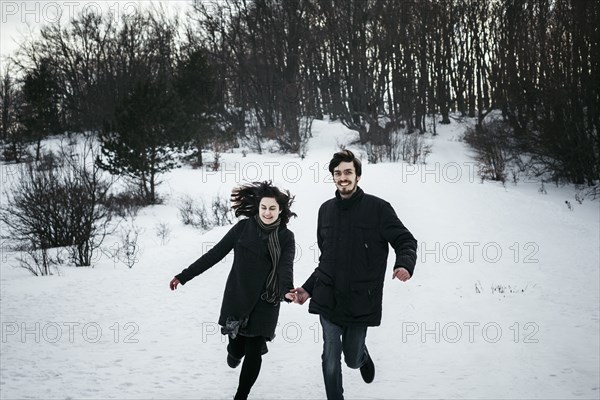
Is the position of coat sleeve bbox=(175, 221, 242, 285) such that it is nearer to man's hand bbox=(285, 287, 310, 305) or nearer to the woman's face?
the woman's face

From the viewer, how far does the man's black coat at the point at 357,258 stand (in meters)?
3.17

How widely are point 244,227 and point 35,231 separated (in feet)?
29.3

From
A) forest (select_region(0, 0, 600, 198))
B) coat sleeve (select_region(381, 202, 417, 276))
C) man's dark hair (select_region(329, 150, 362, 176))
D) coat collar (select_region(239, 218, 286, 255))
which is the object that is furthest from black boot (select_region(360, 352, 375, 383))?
forest (select_region(0, 0, 600, 198))

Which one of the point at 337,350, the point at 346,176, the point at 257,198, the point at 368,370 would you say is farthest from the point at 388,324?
the point at 346,176

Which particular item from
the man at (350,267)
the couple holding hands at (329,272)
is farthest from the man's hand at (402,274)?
the man at (350,267)

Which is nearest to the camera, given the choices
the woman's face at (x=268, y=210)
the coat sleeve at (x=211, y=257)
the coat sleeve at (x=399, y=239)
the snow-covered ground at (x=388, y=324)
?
the coat sleeve at (x=399, y=239)

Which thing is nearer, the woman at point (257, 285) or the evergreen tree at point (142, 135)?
the woman at point (257, 285)

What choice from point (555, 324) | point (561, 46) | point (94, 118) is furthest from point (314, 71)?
point (555, 324)

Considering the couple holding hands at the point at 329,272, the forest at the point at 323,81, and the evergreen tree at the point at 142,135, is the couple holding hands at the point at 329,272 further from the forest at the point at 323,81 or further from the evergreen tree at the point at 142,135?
the evergreen tree at the point at 142,135

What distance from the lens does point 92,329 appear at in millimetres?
5512

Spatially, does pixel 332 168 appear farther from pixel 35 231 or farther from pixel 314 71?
pixel 314 71

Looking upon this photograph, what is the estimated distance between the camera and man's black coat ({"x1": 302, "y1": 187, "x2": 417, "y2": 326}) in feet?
10.4

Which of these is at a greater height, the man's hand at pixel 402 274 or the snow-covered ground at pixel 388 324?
the man's hand at pixel 402 274

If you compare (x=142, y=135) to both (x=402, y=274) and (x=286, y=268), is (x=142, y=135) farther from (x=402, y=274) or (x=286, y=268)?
(x=402, y=274)
